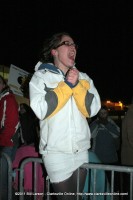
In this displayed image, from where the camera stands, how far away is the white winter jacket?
2.35 meters

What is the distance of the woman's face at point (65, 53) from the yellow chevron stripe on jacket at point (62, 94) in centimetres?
34

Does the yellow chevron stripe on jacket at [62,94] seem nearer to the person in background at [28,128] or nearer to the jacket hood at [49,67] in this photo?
the jacket hood at [49,67]

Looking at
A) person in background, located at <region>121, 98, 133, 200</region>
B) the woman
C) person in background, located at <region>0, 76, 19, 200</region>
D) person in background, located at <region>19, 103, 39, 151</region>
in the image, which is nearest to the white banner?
person in background, located at <region>0, 76, 19, 200</region>

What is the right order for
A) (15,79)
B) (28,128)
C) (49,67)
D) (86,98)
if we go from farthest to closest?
(28,128) < (15,79) < (49,67) < (86,98)

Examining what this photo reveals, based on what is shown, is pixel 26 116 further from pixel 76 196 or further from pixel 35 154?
pixel 76 196

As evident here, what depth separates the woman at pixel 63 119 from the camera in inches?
93.0

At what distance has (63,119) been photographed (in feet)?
7.93

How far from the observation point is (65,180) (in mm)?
2449

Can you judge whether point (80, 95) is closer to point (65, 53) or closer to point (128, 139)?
point (65, 53)

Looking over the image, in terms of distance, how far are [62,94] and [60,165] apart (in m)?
0.57

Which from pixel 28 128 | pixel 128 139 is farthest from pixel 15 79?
pixel 128 139

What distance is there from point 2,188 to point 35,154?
63cm

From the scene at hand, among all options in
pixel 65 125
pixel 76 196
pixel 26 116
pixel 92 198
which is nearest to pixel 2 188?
pixel 92 198

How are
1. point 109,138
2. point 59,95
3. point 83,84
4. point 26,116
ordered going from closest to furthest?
point 59,95, point 83,84, point 109,138, point 26,116
